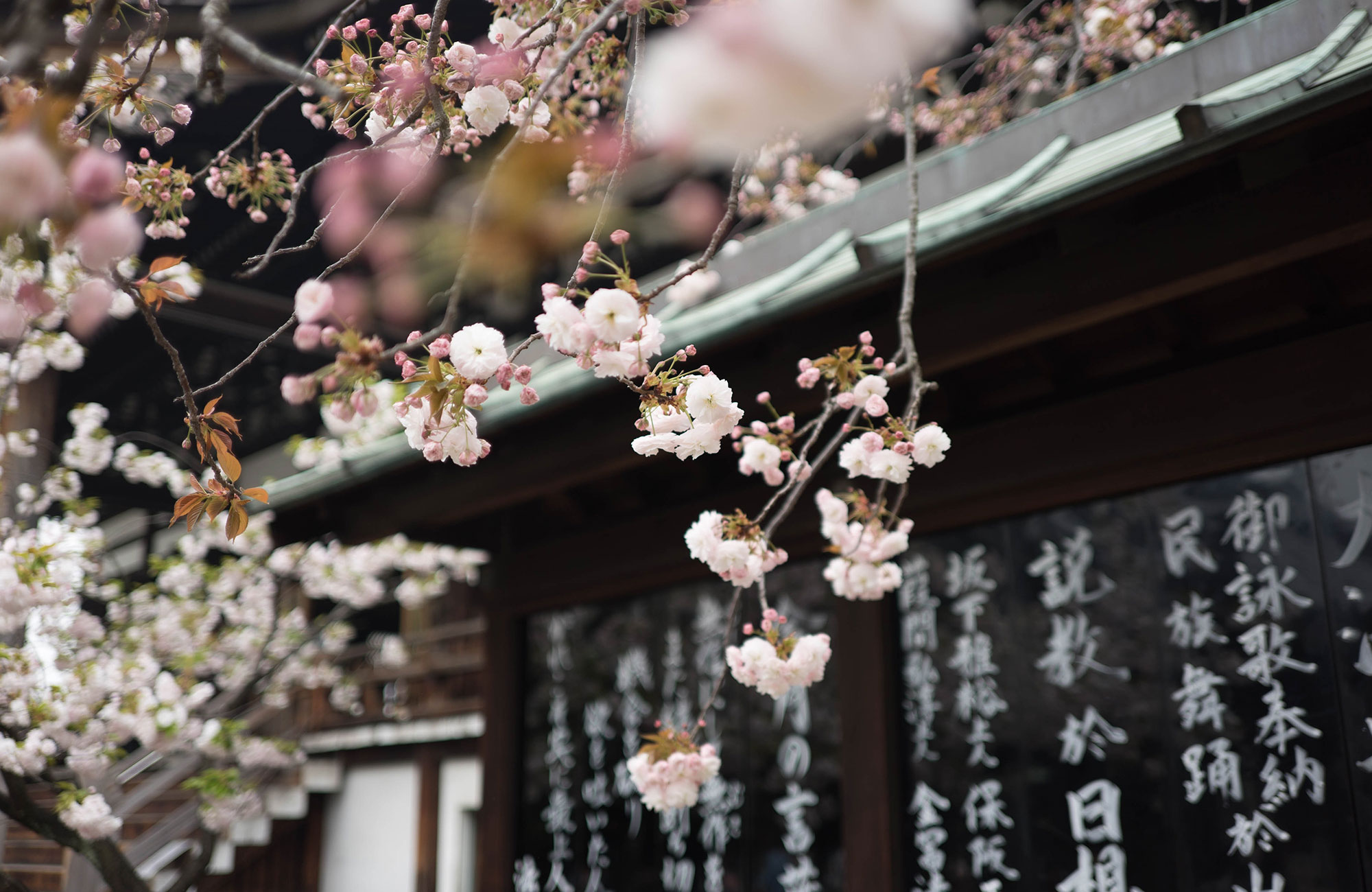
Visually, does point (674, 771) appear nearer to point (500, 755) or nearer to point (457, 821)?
point (500, 755)

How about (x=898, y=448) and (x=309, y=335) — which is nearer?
(x=309, y=335)

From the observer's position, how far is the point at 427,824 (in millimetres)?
8484

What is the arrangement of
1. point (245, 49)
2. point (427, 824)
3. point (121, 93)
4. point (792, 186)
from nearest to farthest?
point (245, 49) → point (121, 93) → point (792, 186) → point (427, 824)

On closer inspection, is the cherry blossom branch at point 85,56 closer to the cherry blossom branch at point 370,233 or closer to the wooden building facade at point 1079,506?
the cherry blossom branch at point 370,233

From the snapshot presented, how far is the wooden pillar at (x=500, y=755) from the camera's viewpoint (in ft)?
18.4

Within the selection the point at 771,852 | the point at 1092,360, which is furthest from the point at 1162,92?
the point at 771,852

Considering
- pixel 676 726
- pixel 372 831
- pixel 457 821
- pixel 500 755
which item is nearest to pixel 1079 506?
pixel 676 726

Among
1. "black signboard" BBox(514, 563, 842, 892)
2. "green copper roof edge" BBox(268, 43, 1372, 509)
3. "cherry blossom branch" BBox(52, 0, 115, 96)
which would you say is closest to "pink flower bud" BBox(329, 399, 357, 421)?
"cherry blossom branch" BBox(52, 0, 115, 96)

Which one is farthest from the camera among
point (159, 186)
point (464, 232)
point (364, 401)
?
point (159, 186)

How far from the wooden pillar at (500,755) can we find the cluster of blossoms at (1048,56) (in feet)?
12.0

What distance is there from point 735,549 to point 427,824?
6960 millimetres

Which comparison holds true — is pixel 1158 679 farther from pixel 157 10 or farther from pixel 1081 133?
pixel 157 10

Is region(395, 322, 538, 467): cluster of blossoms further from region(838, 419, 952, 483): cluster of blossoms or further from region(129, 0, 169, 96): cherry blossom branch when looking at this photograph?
region(838, 419, 952, 483): cluster of blossoms

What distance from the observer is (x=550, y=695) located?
18.7ft
